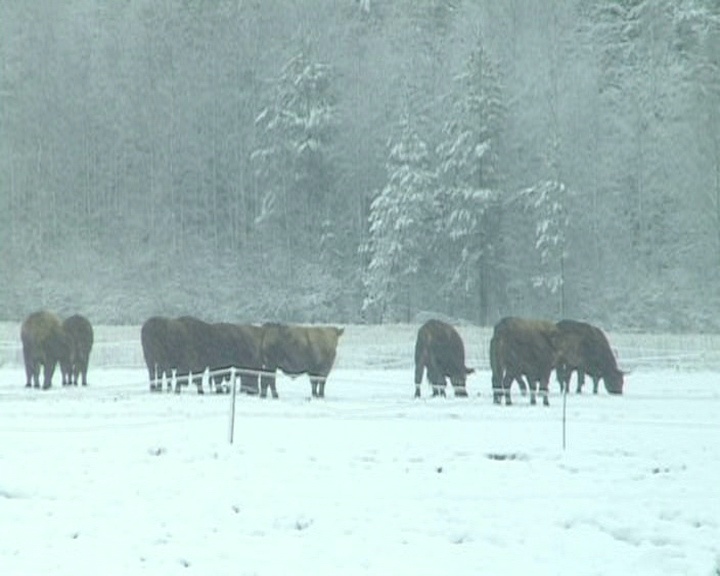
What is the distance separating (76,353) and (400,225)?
25.8m

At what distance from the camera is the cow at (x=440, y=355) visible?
84.9ft

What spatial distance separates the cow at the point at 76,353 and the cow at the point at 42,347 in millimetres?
Answer: 181

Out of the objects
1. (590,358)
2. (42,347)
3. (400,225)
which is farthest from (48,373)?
(400,225)

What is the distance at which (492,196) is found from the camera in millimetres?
53344

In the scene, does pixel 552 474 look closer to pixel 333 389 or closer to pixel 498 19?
Answer: pixel 333 389

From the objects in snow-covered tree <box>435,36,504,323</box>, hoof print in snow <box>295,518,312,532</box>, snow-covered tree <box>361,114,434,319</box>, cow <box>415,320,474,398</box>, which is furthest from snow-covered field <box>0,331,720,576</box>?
snow-covered tree <box>435,36,504,323</box>

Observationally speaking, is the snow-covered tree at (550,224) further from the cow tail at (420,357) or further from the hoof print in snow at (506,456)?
the hoof print in snow at (506,456)

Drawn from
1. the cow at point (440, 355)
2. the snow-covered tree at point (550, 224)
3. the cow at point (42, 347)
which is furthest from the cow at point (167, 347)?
the snow-covered tree at point (550, 224)

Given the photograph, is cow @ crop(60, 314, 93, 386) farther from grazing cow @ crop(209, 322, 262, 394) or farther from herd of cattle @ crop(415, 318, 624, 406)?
herd of cattle @ crop(415, 318, 624, 406)

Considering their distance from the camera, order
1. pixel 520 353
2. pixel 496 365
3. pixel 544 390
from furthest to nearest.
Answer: pixel 520 353 → pixel 496 365 → pixel 544 390

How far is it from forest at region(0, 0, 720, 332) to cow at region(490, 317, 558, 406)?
89.0 feet

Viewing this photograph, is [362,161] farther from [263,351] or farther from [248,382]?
[248,382]

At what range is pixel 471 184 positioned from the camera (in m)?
53.8

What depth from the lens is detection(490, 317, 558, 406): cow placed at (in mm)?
24594
